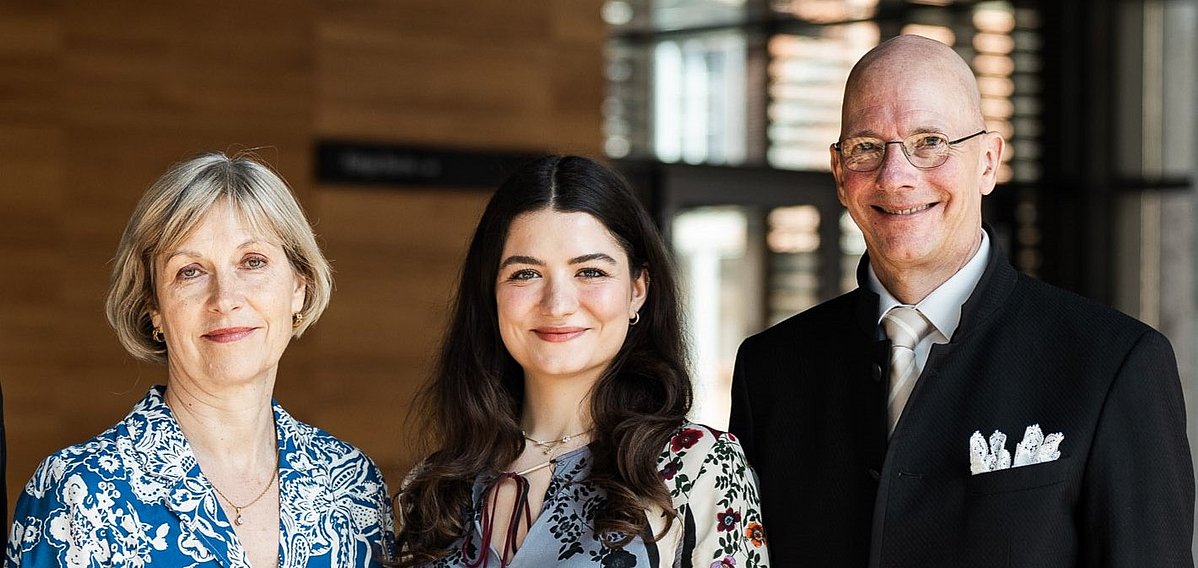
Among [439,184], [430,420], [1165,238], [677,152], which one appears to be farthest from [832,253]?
[430,420]

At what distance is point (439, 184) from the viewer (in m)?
6.19

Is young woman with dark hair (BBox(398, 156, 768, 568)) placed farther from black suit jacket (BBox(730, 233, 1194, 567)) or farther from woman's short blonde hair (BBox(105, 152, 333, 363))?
woman's short blonde hair (BBox(105, 152, 333, 363))

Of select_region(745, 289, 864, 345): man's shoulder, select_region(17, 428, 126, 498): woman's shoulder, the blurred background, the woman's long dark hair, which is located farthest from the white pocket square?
the blurred background

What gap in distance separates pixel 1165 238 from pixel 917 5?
6.27 ft

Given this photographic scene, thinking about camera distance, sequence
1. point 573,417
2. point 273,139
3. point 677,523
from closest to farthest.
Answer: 1. point 677,523
2. point 573,417
3. point 273,139

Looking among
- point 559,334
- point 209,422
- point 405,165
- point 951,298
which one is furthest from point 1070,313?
point 405,165

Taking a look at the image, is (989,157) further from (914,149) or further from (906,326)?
(906,326)

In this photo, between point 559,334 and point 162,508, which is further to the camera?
Answer: point 559,334

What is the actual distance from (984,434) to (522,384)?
96 centimetres

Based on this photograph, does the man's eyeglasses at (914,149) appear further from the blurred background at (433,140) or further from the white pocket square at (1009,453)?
the blurred background at (433,140)

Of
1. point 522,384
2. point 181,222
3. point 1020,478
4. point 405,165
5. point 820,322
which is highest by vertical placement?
point 405,165

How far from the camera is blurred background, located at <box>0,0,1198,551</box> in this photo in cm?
562

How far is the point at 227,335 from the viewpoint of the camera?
102 inches

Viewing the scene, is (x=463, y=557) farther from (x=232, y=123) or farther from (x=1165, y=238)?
(x=1165, y=238)
